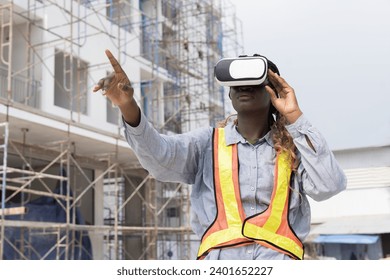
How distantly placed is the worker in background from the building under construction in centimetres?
457

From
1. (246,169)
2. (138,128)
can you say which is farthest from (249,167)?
(138,128)

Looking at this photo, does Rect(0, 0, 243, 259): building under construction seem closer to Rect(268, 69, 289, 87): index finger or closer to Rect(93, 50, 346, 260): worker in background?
Rect(93, 50, 346, 260): worker in background

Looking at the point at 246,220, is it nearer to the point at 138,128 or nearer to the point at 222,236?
the point at 222,236

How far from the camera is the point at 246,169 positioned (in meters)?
1.29

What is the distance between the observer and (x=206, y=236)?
1269 mm

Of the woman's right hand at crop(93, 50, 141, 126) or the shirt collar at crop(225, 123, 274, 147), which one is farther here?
the shirt collar at crop(225, 123, 274, 147)

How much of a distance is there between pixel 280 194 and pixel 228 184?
12 centimetres

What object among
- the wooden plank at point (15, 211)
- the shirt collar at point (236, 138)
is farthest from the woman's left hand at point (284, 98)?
the wooden plank at point (15, 211)

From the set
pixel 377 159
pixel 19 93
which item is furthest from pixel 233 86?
pixel 19 93

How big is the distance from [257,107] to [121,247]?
28.4 ft

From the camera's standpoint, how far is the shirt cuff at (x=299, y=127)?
3.94 feet

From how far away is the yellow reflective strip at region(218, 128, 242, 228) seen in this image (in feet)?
4.07

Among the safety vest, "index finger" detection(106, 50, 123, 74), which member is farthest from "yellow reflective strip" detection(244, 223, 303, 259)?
"index finger" detection(106, 50, 123, 74)
